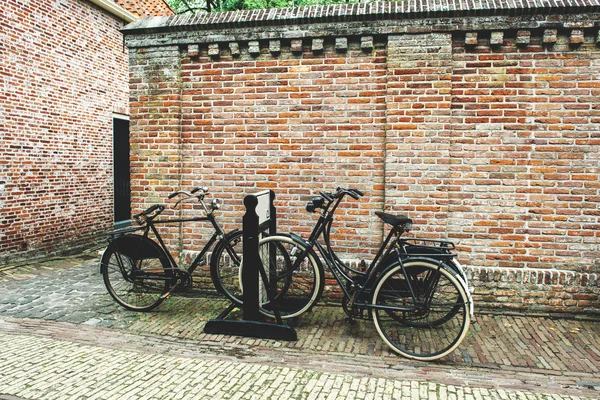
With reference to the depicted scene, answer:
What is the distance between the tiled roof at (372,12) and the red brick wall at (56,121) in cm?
395

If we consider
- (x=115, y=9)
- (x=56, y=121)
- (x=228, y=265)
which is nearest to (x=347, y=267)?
(x=228, y=265)

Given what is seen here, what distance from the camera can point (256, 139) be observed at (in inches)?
210

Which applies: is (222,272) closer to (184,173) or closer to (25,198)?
(184,173)

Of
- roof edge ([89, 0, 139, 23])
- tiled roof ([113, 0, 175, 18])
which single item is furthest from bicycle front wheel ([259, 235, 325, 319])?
tiled roof ([113, 0, 175, 18])

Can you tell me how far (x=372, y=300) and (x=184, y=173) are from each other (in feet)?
9.88

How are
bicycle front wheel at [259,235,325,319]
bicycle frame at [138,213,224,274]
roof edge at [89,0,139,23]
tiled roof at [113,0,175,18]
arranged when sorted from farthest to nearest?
tiled roof at [113,0,175,18] < roof edge at [89,0,139,23] < bicycle frame at [138,213,224,274] < bicycle front wheel at [259,235,325,319]

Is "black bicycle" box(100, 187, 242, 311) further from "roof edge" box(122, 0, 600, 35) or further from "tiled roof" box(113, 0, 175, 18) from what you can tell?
"tiled roof" box(113, 0, 175, 18)

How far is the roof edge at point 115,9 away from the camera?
9706 mm

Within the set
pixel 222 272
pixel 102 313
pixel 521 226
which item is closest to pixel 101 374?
pixel 102 313

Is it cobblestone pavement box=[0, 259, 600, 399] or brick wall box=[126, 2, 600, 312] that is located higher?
brick wall box=[126, 2, 600, 312]

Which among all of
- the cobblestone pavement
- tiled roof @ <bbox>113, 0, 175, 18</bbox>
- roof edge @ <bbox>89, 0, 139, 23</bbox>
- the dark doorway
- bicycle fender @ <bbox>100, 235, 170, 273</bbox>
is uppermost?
tiled roof @ <bbox>113, 0, 175, 18</bbox>

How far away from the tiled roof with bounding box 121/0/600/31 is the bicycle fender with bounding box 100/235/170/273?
2691mm

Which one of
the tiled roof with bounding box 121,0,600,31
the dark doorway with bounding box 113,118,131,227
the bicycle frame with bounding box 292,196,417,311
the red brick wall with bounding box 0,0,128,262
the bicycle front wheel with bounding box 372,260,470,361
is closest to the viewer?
Result: the bicycle front wheel with bounding box 372,260,470,361

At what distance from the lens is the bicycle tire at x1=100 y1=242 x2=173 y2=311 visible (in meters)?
4.89
